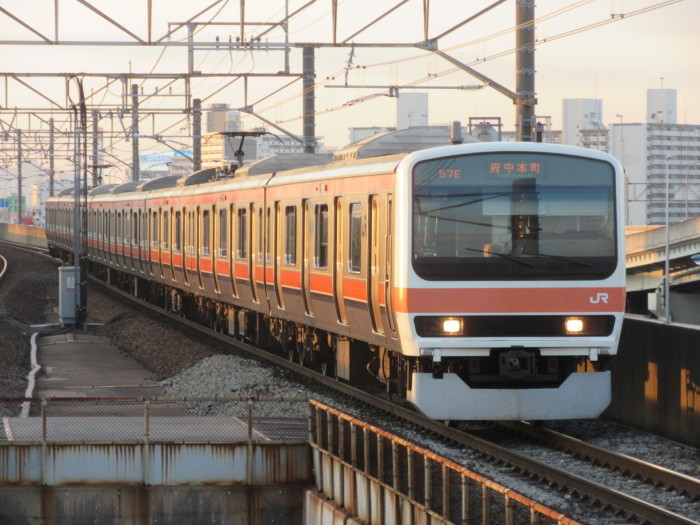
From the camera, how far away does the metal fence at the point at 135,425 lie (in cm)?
1248

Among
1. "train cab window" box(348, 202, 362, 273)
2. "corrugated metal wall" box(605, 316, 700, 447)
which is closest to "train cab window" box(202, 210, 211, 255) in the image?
"train cab window" box(348, 202, 362, 273)

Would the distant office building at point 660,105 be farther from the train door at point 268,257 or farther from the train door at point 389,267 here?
the train door at point 389,267

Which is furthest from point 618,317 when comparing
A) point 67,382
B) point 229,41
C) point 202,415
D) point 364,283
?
point 229,41

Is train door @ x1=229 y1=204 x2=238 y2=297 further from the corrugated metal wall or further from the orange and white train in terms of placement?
the corrugated metal wall

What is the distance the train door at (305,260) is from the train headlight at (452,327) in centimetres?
414

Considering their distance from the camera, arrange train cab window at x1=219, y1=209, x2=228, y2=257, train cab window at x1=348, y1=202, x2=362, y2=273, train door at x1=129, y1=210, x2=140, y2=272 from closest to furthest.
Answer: train cab window at x1=348, y1=202, x2=362, y2=273
train cab window at x1=219, y1=209, x2=228, y2=257
train door at x1=129, y1=210, x2=140, y2=272

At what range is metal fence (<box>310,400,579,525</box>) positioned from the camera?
809cm

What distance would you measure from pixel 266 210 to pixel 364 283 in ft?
17.1

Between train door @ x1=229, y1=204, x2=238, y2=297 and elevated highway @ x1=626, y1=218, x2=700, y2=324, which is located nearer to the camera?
train door @ x1=229, y1=204, x2=238, y2=297

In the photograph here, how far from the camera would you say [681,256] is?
54.9 meters

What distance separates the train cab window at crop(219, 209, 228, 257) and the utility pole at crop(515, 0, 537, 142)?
7.24 m

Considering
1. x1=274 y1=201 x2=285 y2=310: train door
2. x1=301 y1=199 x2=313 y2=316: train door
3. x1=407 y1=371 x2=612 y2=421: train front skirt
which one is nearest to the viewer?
x1=407 y1=371 x2=612 y2=421: train front skirt

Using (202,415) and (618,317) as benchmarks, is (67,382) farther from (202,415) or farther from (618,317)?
(618,317)

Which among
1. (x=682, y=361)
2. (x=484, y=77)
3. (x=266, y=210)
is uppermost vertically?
(x=484, y=77)
